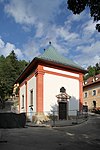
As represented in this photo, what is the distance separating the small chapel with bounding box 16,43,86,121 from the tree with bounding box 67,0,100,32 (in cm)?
1921

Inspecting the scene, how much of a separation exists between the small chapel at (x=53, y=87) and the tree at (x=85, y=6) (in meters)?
19.2

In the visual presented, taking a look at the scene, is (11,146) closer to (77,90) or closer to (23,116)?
(23,116)

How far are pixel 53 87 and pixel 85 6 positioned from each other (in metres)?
20.9

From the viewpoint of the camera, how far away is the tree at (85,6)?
9562 millimetres

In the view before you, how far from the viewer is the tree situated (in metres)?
9.56

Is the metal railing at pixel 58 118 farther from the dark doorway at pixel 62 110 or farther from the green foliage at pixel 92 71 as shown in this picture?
the green foliage at pixel 92 71

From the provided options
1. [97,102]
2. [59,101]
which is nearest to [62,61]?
[59,101]

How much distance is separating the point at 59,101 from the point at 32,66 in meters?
5.48

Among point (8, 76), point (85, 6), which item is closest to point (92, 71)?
point (8, 76)

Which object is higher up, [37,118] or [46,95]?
[46,95]

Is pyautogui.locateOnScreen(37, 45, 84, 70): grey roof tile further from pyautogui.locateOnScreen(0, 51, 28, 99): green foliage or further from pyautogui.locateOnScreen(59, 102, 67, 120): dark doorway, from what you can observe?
pyautogui.locateOnScreen(0, 51, 28, 99): green foliage

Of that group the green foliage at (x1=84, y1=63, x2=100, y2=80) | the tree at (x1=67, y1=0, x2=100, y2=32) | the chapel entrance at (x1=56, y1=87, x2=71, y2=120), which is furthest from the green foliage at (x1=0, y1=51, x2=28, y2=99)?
the tree at (x1=67, y1=0, x2=100, y2=32)

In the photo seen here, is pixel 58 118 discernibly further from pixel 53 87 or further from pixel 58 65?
pixel 58 65

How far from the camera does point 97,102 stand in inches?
2192
